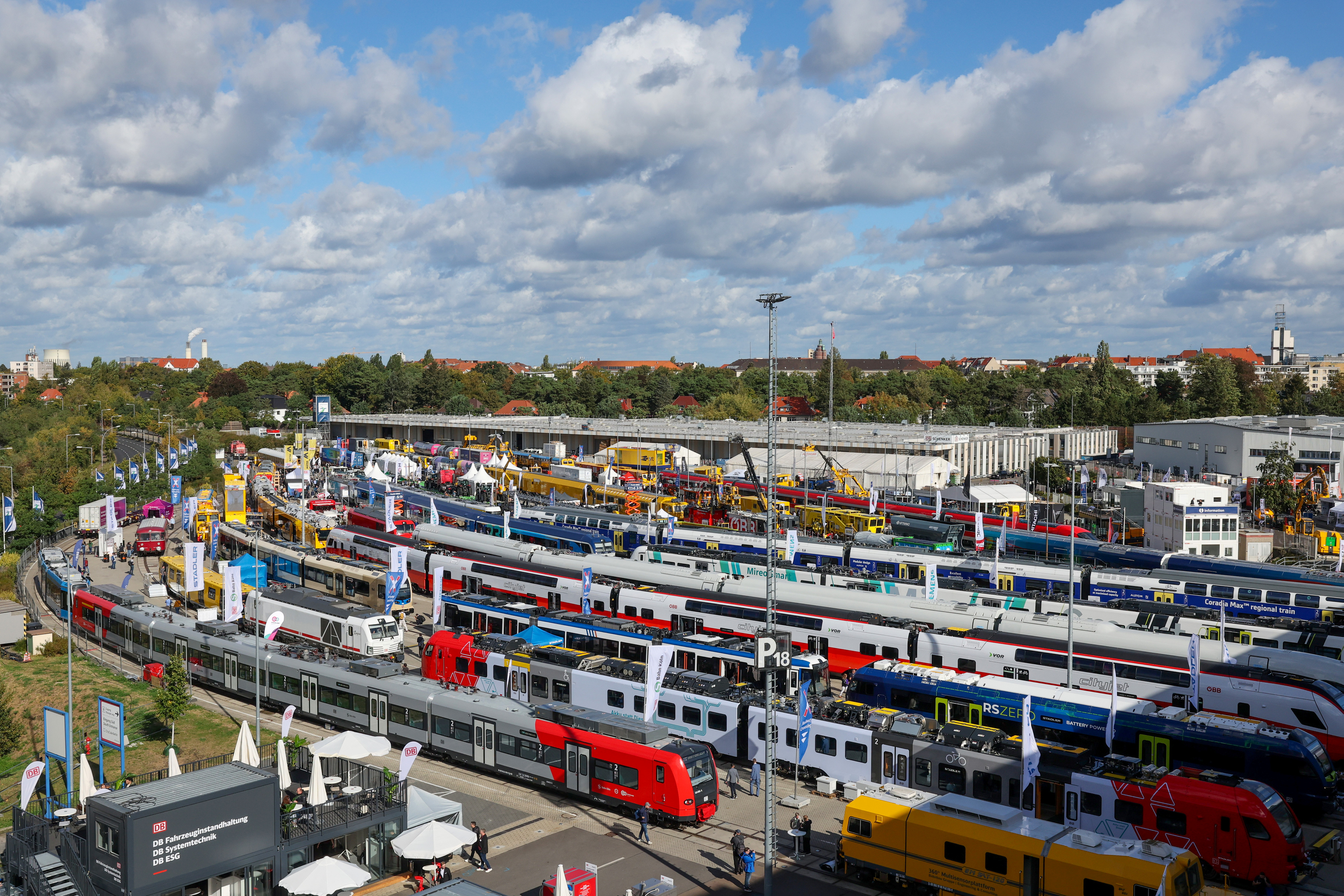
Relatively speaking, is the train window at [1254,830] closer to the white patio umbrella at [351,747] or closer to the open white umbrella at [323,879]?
the open white umbrella at [323,879]

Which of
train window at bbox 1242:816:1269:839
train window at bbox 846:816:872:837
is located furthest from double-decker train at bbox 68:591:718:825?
train window at bbox 1242:816:1269:839

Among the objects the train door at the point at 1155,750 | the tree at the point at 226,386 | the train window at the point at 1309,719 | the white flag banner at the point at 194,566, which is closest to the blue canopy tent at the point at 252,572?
the white flag banner at the point at 194,566

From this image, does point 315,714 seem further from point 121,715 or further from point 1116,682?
point 1116,682

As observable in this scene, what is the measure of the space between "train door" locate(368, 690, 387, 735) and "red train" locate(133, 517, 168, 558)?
37.1 meters

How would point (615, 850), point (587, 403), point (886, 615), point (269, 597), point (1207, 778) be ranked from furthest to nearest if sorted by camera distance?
point (587, 403), point (269, 597), point (886, 615), point (615, 850), point (1207, 778)

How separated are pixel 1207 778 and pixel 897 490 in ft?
201

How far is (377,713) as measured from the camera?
27.8 meters

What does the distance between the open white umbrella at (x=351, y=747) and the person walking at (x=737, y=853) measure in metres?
8.42

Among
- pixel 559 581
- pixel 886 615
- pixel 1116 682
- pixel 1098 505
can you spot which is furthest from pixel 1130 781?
pixel 1098 505

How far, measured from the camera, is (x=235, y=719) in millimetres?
30391

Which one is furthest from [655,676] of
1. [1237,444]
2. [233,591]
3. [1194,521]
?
[1237,444]

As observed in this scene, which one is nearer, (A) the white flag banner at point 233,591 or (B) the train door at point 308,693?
(B) the train door at point 308,693

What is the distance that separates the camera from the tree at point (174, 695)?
2819cm

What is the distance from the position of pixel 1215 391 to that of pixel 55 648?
132 m
